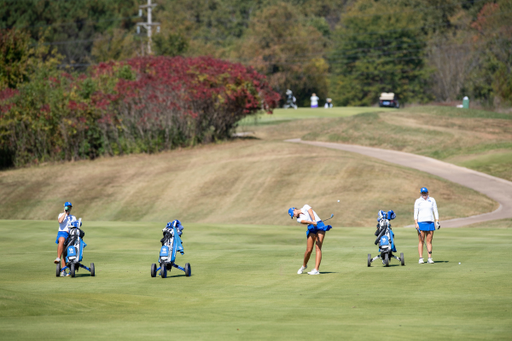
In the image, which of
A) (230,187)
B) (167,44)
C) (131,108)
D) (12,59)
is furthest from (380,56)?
(230,187)

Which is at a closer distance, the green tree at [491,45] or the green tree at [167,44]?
the green tree at [167,44]

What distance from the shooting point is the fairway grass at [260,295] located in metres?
10.3

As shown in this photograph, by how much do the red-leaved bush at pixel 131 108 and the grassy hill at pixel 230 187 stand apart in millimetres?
1967

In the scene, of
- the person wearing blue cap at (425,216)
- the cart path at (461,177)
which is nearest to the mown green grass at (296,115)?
the cart path at (461,177)

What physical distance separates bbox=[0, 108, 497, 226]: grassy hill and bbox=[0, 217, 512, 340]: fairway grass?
1161 cm

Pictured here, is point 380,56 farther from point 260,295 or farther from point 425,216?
point 260,295

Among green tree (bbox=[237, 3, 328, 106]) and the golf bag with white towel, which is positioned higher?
green tree (bbox=[237, 3, 328, 106])

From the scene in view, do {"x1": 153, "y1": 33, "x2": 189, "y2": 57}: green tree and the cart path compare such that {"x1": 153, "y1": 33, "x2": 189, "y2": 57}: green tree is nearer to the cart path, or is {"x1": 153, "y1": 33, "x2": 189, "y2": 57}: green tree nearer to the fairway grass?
the cart path

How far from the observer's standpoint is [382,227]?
1759 cm

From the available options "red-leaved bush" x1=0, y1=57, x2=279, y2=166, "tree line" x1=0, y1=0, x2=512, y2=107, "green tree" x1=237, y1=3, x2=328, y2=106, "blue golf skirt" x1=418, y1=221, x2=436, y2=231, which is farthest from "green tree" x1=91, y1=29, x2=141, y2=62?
"blue golf skirt" x1=418, y1=221, x2=436, y2=231

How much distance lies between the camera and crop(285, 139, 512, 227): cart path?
3291 cm

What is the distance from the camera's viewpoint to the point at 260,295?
1377 centimetres

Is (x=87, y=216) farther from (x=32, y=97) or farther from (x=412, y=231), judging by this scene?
(x=412, y=231)

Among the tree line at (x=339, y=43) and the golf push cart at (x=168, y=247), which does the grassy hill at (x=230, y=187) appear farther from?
the tree line at (x=339, y=43)
